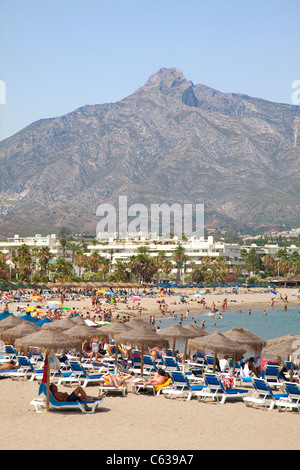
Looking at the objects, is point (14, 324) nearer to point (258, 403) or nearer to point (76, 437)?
point (258, 403)

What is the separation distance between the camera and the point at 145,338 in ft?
54.9

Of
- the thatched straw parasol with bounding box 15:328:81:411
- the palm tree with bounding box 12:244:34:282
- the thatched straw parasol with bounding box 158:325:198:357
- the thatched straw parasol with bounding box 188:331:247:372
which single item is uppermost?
the thatched straw parasol with bounding box 15:328:81:411

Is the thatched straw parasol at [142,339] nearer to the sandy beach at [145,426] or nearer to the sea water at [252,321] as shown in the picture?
the sandy beach at [145,426]

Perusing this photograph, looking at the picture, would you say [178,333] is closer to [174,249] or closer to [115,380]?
[115,380]

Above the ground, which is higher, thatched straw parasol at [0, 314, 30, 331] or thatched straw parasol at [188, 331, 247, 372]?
thatched straw parasol at [188, 331, 247, 372]

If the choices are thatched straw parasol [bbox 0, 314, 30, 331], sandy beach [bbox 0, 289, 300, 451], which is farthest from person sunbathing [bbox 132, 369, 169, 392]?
thatched straw parasol [bbox 0, 314, 30, 331]

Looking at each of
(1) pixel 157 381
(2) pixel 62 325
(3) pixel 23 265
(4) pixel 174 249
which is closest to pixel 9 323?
(2) pixel 62 325

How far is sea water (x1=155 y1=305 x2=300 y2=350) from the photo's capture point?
152ft

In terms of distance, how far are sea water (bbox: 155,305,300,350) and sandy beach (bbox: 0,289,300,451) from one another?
92.8 ft

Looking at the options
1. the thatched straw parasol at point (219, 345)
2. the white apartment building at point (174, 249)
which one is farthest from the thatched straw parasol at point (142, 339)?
the white apartment building at point (174, 249)

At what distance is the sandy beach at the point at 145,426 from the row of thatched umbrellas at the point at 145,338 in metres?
1.26

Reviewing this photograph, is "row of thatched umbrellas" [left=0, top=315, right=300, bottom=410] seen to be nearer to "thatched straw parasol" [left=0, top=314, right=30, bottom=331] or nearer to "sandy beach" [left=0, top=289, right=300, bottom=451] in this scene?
"thatched straw parasol" [left=0, top=314, right=30, bottom=331]

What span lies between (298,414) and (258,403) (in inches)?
40.9

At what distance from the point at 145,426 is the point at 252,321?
44782 mm
